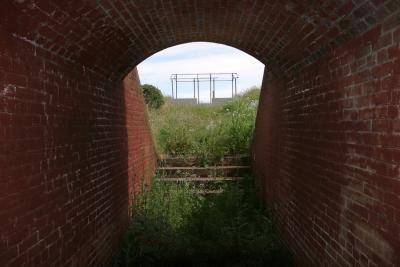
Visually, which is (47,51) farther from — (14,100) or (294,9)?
(294,9)

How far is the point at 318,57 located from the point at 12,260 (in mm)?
3762

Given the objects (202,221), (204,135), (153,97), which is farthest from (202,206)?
(153,97)

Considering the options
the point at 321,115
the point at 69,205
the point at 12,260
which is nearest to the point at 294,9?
the point at 321,115

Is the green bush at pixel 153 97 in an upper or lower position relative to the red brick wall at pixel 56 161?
upper

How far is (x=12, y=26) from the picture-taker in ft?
11.4

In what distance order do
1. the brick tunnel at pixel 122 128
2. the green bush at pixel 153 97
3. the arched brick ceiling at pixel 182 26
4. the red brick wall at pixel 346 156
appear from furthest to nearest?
the green bush at pixel 153 97 < the arched brick ceiling at pixel 182 26 < the brick tunnel at pixel 122 128 < the red brick wall at pixel 346 156

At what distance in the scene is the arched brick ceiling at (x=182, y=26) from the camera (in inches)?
146

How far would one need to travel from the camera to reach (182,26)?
6723 millimetres

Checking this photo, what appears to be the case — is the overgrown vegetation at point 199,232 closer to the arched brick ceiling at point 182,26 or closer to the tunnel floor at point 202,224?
the tunnel floor at point 202,224

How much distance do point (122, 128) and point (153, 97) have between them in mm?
12503

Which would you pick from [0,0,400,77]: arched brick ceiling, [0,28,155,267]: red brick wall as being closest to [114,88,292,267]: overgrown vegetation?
[0,28,155,267]: red brick wall

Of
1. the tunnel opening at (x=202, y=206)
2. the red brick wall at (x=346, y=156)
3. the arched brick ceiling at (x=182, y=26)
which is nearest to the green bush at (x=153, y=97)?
the tunnel opening at (x=202, y=206)

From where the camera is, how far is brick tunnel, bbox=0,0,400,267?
347cm

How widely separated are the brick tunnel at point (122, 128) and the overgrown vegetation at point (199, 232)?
381 mm
